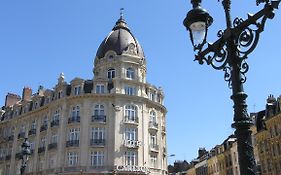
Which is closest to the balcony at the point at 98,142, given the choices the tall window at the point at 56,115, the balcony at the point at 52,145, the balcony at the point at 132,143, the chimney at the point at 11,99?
the balcony at the point at 132,143

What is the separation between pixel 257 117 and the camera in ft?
184

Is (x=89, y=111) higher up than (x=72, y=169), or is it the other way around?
(x=89, y=111)

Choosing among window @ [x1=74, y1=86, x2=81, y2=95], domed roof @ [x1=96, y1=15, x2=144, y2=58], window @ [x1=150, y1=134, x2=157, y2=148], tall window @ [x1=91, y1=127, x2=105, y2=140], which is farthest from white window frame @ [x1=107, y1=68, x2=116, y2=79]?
window @ [x1=150, y1=134, x2=157, y2=148]

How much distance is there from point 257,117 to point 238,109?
51.8 metres

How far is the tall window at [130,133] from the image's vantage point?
4647 cm

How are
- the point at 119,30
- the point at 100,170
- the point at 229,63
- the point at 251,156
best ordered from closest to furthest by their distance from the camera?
the point at 251,156
the point at 229,63
the point at 100,170
the point at 119,30

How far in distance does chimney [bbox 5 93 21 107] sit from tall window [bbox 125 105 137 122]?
88.1ft

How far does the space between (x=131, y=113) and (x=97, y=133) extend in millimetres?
5141

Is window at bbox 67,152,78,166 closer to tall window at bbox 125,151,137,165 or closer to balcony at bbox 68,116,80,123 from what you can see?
balcony at bbox 68,116,80,123

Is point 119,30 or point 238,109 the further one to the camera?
point 119,30

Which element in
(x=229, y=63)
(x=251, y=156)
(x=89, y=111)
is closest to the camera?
(x=251, y=156)

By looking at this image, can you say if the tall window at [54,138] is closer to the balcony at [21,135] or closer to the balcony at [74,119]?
the balcony at [74,119]

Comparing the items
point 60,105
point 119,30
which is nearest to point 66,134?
point 60,105

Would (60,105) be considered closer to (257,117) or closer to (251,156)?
(257,117)
